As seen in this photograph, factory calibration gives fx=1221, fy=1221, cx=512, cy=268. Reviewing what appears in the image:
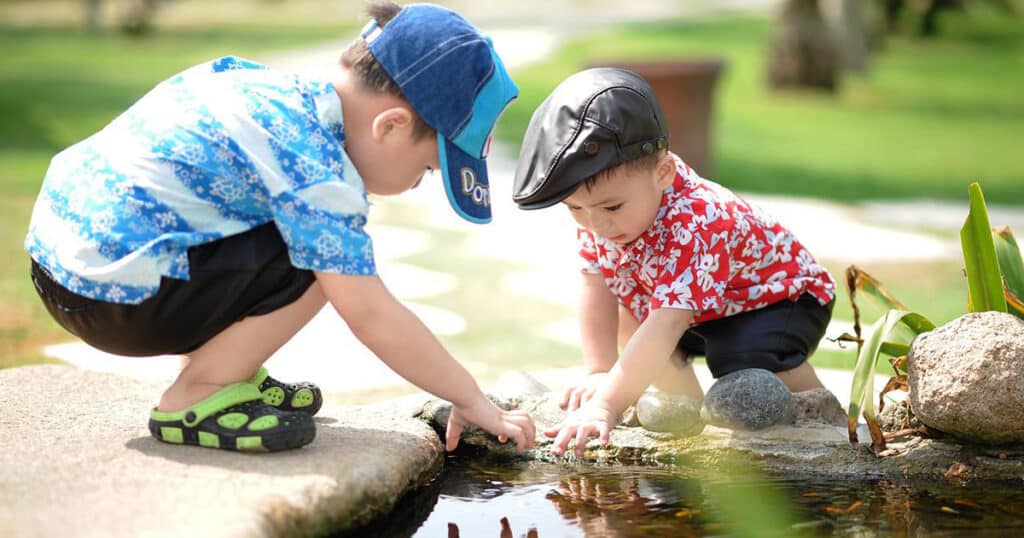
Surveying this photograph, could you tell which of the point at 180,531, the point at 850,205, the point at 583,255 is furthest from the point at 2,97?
the point at 180,531

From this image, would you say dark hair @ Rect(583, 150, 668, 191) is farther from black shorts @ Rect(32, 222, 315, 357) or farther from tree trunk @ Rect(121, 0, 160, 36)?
tree trunk @ Rect(121, 0, 160, 36)

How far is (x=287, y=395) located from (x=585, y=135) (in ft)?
3.00

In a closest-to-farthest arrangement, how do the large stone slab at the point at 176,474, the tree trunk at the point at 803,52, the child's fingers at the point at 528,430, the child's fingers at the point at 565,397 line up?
1. the large stone slab at the point at 176,474
2. the child's fingers at the point at 528,430
3. the child's fingers at the point at 565,397
4. the tree trunk at the point at 803,52

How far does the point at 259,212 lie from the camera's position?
98.7 inches

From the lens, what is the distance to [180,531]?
1.99 metres

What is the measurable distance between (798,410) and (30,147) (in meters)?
8.31

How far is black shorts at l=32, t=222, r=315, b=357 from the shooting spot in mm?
2479

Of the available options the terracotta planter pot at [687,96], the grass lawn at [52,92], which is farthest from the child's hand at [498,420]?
the terracotta planter pot at [687,96]

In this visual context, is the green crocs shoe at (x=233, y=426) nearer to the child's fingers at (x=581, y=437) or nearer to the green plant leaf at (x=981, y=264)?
the child's fingers at (x=581, y=437)

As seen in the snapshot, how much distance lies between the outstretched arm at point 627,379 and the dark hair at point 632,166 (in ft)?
1.12

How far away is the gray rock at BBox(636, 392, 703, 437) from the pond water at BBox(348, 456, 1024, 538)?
0.11m

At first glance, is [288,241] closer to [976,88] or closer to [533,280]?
[533,280]

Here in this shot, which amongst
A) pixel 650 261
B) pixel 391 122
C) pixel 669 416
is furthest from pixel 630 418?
pixel 391 122

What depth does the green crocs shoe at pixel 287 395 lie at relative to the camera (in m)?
2.82
